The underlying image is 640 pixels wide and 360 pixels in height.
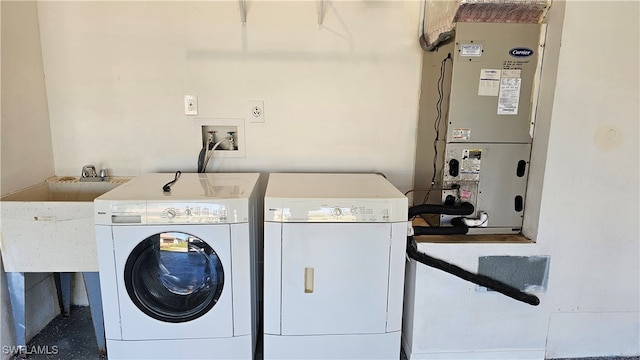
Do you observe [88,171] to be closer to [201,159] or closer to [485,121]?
[201,159]

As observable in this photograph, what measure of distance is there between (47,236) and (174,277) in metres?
0.67

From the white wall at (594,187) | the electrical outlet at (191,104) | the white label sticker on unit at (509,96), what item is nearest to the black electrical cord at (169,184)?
the electrical outlet at (191,104)

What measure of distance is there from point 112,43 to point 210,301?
1.56m

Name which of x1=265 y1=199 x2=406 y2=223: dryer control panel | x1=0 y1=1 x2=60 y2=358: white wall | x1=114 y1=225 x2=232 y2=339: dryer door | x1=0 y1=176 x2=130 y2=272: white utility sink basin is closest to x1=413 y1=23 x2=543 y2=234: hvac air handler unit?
x1=265 y1=199 x2=406 y2=223: dryer control panel

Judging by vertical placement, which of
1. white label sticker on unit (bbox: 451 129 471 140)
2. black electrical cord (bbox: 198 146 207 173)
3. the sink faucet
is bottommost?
the sink faucet

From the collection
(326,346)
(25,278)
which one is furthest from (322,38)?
(25,278)

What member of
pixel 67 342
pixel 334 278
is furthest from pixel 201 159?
pixel 67 342

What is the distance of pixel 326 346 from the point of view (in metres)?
1.70

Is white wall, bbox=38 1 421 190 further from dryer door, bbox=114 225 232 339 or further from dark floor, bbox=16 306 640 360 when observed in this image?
dark floor, bbox=16 306 640 360

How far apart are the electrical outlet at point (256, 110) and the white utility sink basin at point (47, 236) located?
37.6 inches

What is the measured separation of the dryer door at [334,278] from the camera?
5.24 feet

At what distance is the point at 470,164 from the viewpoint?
1838 millimetres

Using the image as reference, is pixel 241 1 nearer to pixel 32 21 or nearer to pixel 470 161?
pixel 32 21

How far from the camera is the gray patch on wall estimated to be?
1788 mm
